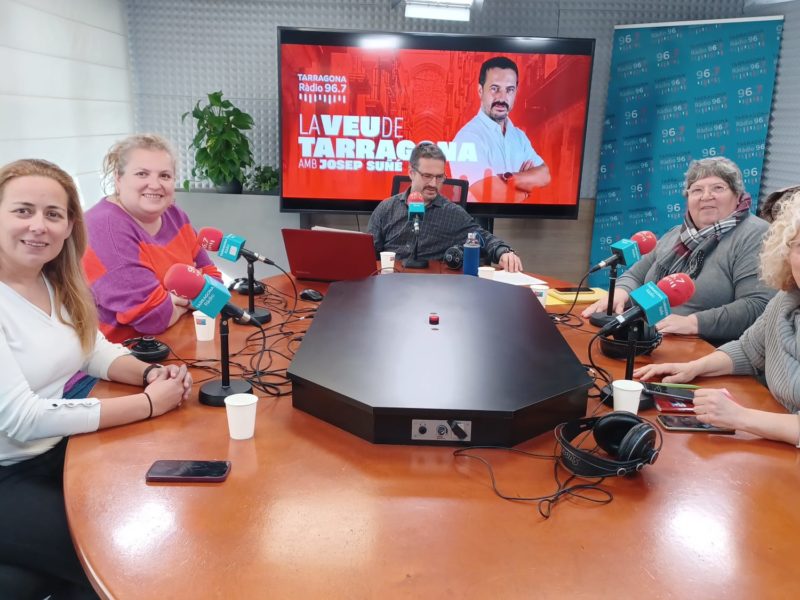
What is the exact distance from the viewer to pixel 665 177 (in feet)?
15.5

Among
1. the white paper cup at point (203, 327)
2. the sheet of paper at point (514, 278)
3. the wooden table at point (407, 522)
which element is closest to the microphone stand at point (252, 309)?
the white paper cup at point (203, 327)

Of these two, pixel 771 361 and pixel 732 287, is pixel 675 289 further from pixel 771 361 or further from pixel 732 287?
pixel 732 287

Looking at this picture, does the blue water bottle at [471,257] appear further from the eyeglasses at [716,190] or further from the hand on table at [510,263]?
the eyeglasses at [716,190]

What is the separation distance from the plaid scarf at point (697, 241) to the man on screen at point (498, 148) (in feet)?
7.35

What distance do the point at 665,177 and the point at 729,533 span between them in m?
4.06

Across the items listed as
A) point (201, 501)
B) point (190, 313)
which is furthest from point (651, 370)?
point (190, 313)

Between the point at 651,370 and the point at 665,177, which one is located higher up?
the point at 665,177

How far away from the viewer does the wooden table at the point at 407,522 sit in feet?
3.28

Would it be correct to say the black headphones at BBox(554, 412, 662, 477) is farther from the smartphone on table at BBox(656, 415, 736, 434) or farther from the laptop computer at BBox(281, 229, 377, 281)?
the laptop computer at BBox(281, 229, 377, 281)

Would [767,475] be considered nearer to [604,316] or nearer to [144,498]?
[604,316]

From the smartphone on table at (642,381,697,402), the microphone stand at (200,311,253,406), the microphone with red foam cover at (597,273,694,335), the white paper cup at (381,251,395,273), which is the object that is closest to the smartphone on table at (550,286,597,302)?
the white paper cup at (381,251,395,273)

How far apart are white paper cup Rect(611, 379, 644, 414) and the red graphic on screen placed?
3.50 metres

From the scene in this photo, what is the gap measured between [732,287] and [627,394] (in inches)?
51.3

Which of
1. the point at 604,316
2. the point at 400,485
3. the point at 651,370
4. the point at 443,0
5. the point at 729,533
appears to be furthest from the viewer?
the point at 443,0
